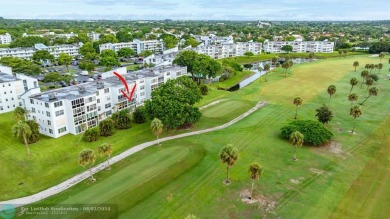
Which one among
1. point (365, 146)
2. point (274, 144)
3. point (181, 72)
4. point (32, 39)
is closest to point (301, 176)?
point (274, 144)

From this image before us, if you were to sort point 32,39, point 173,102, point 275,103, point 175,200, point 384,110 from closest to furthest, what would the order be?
point 175,200 → point 173,102 → point 384,110 → point 275,103 → point 32,39

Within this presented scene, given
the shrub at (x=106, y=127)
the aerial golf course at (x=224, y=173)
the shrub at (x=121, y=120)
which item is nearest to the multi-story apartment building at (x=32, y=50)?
the aerial golf course at (x=224, y=173)

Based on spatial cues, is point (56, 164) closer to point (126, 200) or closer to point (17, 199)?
point (17, 199)

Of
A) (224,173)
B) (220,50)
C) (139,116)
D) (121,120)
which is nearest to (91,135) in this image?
(121,120)

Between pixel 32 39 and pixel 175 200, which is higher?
pixel 32 39

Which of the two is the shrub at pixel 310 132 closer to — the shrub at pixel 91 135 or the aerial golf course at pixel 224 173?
the aerial golf course at pixel 224 173

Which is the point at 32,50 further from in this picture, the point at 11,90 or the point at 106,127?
the point at 106,127
